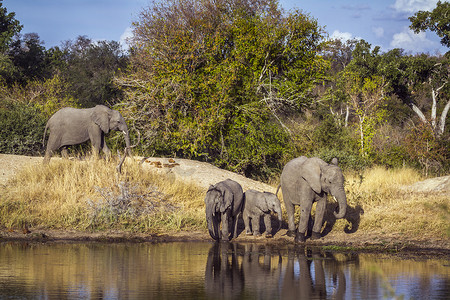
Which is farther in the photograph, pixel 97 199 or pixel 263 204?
pixel 97 199

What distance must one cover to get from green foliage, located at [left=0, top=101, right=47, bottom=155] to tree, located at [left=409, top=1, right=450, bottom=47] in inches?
723

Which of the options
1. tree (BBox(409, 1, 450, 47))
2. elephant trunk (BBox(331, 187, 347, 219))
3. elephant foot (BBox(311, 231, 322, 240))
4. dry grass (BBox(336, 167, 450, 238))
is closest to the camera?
elephant trunk (BBox(331, 187, 347, 219))

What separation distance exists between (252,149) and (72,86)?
673 inches

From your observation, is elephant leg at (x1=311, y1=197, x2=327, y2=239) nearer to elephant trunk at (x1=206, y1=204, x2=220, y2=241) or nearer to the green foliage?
elephant trunk at (x1=206, y1=204, x2=220, y2=241)

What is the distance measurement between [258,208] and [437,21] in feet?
68.1

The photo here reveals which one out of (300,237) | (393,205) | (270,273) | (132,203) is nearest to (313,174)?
(300,237)

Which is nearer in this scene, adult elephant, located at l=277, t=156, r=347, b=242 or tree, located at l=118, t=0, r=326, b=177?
adult elephant, located at l=277, t=156, r=347, b=242

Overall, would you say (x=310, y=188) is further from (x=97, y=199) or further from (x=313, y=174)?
(x=97, y=199)

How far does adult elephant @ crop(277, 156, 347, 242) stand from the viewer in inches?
464

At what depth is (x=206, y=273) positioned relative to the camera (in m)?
8.82

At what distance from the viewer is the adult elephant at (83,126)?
16938 mm

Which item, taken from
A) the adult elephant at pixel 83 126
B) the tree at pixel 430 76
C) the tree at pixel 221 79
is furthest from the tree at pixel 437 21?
the adult elephant at pixel 83 126

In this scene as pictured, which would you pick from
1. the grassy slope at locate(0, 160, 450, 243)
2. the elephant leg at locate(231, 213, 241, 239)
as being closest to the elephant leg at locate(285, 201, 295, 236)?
the elephant leg at locate(231, 213, 241, 239)

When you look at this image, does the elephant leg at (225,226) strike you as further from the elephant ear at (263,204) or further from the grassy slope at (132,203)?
the grassy slope at (132,203)
